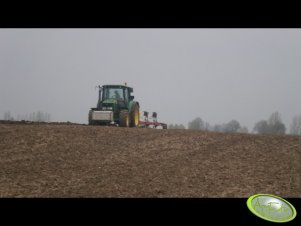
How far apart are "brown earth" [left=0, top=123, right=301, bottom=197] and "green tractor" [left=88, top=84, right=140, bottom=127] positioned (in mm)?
2802

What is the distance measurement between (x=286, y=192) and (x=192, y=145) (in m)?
4.52

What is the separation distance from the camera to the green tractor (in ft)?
58.9

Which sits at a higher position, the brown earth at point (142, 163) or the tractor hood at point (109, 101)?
the tractor hood at point (109, 101)

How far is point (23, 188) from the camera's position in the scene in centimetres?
903
